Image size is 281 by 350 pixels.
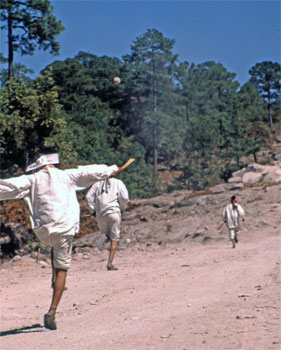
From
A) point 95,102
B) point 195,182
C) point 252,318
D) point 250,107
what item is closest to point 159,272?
point 252,318

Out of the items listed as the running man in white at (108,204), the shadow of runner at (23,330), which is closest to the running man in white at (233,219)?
the running man in white at (108,204)

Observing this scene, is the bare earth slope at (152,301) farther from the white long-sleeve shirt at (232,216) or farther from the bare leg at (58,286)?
the white long-sleeve shirt at (232,216)

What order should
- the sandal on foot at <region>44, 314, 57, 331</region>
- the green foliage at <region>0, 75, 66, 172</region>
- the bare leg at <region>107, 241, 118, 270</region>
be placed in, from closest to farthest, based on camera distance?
the sandal on foot at <region>44, 314, 57, 331</region> → the bare leg at <region>107, 241, 118, 270</region> → the green foliage at <region>0, 75, 66, 172</region>

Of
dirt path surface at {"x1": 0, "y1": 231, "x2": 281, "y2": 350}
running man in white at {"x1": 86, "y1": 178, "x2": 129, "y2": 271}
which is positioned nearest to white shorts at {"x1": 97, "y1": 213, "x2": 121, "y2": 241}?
running man in white at {"x1": 86, "y1": 178, "x2": 129, "y2": 271}

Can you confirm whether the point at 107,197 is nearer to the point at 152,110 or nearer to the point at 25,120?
the point at 25,120

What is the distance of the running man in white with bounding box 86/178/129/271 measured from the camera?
462 inches

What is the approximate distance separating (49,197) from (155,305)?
73.5 inches

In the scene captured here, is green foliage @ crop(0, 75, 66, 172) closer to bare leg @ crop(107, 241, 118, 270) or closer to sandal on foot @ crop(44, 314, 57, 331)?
bare leg @ crop(107, 241, 118, 270)

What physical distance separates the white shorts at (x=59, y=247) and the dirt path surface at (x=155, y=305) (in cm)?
67

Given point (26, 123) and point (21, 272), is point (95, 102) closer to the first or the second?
point (26, 123)

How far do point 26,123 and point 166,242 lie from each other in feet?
20.6

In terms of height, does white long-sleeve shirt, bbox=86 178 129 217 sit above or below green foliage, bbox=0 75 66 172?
below

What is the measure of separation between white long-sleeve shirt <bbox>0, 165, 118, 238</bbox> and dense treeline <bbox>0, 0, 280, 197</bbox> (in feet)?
69.9

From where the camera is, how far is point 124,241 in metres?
19.1
